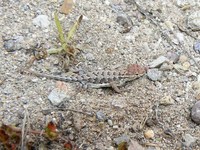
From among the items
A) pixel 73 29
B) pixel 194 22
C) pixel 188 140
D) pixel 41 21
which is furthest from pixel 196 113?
pixel 41 21

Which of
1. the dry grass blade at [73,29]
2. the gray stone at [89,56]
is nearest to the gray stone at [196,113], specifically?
the gray stone at [89,56]

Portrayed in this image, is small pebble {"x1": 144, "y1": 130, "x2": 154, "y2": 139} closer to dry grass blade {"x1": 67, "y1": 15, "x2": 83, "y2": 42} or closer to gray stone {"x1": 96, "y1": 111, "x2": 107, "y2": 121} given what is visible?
gray stone {"x1": 96, "y1": 111, "x2": 107, "y2": 121}

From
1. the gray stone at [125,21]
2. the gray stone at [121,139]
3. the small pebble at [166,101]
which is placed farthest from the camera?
the gray stone at [125,21]

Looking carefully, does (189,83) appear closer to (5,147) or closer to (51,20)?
(51,20)

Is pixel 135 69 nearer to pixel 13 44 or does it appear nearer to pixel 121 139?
pixel 121 139

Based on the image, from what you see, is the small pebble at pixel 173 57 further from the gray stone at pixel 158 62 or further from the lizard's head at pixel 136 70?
the lizard's head at pixel 136 70

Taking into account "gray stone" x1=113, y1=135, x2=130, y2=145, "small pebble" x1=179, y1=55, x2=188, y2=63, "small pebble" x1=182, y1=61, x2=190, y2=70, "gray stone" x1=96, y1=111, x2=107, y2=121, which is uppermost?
"small pebble" x1=179, y1=55, x2=188, y2=63

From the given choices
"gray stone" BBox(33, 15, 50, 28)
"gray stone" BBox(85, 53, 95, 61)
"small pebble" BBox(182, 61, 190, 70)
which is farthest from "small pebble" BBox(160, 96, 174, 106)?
"gray stone" BBox(33, 15, 50, 28)
